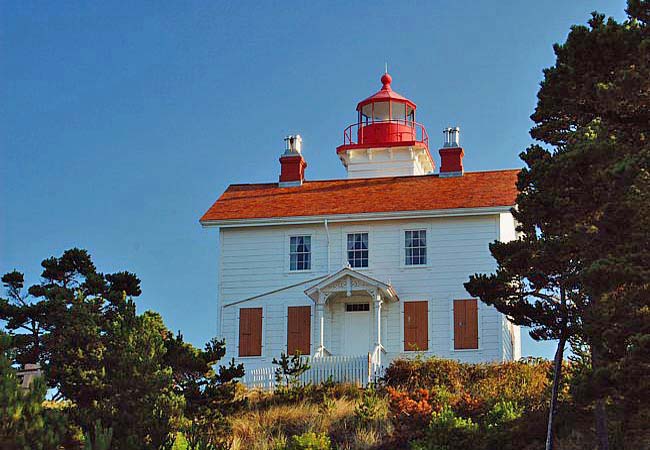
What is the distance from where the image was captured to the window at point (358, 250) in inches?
1124

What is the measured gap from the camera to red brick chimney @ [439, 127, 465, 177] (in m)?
30.4

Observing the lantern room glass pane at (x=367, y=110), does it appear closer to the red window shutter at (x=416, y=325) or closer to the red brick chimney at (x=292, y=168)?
the red brick chimney at (x=292, y=168)

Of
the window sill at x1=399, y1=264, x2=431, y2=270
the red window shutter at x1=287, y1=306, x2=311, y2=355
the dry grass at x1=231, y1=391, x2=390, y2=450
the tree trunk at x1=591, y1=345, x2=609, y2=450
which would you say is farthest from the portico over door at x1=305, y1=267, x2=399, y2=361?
the tree trunk at x1=591, y1=345, x2=609, y2=450

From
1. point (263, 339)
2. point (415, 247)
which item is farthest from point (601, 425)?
point (263, 339)

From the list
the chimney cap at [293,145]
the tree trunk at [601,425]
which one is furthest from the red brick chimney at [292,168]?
the tree trunk at [601,425]

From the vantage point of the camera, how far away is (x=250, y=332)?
2847 cm

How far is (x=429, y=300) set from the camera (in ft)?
91.0

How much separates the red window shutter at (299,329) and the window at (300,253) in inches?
48.8

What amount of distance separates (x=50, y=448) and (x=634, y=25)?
9.91 m

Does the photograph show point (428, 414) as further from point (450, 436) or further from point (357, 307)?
point (357, 307)

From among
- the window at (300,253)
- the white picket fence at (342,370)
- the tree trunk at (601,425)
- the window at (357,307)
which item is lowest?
the tree trunk at (601,425)

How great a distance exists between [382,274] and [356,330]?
1.71 meters

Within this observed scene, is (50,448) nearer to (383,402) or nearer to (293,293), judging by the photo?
(383,402)

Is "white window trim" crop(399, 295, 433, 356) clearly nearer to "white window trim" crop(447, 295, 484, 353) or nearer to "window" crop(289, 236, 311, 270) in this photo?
"white window trim" crop(447, 295, 484, 353)
